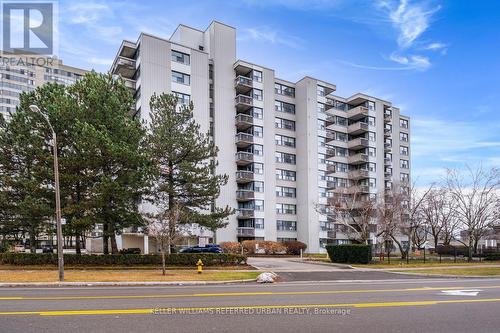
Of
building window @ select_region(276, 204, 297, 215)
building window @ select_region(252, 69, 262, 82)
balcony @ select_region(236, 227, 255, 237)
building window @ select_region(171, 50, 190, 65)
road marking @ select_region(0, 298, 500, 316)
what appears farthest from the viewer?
building window @ select_region(276, 204, 297, 215)

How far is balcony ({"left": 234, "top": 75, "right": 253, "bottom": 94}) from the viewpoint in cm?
6162

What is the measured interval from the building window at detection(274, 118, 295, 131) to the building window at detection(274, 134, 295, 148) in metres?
1.53

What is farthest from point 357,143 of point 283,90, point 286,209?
point 286,209

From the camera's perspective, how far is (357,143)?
76500 mm

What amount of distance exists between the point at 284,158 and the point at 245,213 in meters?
12.4

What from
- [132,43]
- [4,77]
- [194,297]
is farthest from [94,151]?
[4,77]

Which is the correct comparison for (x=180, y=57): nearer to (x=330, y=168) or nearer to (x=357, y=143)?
(x=330, y=168)

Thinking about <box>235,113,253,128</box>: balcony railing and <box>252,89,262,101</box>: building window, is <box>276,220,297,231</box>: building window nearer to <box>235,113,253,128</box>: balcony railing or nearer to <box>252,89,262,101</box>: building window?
<box>235,113,253,128</box>: balcony railing

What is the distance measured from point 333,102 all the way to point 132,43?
3685 centimetres

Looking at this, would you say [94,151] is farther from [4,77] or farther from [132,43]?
[4,77]

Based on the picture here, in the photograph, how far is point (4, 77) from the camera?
4963 inches

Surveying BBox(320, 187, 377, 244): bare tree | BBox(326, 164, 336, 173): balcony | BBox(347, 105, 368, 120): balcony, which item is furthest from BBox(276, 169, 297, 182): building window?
BBox(347, 105, 368, 120): balcony

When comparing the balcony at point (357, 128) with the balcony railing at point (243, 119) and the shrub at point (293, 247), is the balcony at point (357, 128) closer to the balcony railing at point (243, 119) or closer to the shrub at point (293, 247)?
the balcony railing at point (243, 119)

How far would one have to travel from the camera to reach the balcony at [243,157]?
6066 centimetres
